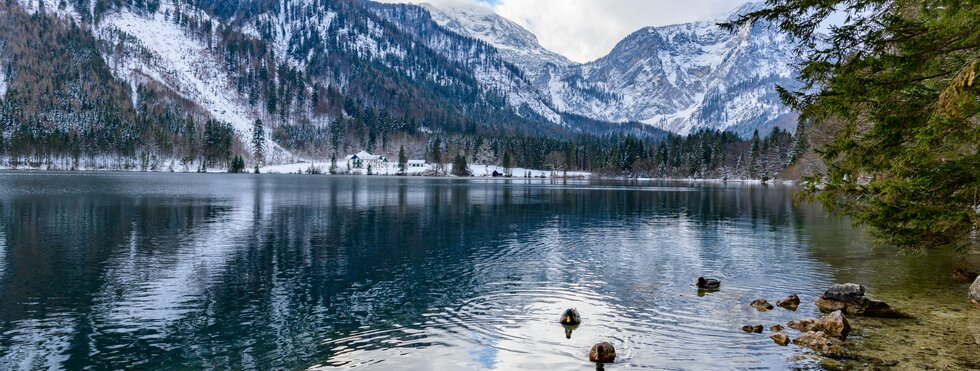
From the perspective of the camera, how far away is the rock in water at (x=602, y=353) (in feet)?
65.4

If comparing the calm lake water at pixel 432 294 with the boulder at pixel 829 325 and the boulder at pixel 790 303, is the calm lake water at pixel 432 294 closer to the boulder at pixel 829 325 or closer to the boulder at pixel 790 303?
the boulder at pixel 829 325

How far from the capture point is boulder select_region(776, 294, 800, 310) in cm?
2698

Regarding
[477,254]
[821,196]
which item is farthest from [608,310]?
[477,254]

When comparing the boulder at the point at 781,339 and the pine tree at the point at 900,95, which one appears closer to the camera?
the pine tree at the point at 900,95

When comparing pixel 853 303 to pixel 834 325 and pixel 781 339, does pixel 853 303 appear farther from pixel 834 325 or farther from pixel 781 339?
pixel 781 339

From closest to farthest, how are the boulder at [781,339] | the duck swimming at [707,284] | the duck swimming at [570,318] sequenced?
the boulder at [781,339] → the duck swimming at [570,318] → the duck swimming at [707,284]

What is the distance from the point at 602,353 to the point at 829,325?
29.5 ft

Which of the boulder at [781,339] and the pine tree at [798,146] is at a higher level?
the pine tree at [798,146]

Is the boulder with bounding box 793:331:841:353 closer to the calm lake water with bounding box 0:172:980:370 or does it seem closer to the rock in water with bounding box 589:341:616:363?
the calm lake water with bounding box 0:172:980:370

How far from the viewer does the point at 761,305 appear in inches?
1065

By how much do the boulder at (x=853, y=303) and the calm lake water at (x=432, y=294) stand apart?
1105mm

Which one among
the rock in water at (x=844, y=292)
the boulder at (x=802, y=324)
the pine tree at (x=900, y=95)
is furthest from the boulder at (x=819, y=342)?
the rock in water at (x=844, y=292)

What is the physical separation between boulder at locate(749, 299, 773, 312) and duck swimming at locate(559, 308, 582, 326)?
27.8 ft

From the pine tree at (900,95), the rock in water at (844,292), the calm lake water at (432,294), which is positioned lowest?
the calm lake water at (432,294)
